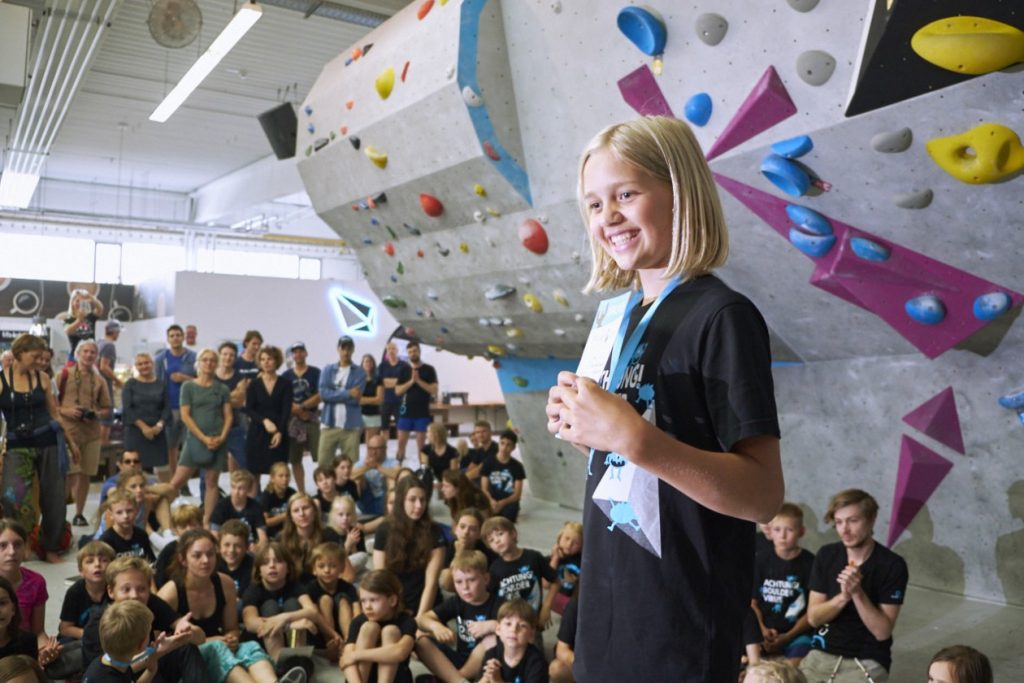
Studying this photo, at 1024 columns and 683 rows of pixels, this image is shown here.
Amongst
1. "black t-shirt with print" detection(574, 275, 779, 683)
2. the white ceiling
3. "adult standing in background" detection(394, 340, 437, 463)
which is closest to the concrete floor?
"black t-shirt with print" detection(574, 275, 779, 683)

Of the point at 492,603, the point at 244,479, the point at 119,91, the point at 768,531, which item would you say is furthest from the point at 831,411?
the point at 119,91

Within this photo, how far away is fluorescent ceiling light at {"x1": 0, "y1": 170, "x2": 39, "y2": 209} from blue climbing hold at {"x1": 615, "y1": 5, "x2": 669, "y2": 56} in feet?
38.7

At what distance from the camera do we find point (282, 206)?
18188 mm

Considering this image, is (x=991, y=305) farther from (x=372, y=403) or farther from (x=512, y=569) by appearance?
(x=372, y=403)

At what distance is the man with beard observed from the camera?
11.4 feet

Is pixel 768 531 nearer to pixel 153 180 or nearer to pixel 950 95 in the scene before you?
pixel 950 95

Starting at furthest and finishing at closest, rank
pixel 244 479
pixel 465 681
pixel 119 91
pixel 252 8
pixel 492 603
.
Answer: pixel 119 91 → pixel 252 8 → pixel 244 479 → pixel 492 603 → pixel 465 681

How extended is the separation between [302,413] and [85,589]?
3.85 m

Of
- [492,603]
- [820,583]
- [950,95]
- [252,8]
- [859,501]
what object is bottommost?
[492,603]

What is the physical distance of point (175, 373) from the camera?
808 centimetres

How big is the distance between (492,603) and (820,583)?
4.56 feet

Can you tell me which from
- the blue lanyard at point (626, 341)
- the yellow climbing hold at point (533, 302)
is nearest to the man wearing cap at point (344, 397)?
the yellow climbing hold at point (533, 302)

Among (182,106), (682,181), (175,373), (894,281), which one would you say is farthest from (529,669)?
(182,106)

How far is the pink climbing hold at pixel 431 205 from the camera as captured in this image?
554cm
